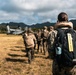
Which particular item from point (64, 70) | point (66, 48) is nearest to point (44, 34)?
point (64, 70)

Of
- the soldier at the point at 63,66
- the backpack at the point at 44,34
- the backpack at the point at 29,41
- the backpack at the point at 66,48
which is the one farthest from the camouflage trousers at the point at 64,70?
the backpack at the point at 44,34

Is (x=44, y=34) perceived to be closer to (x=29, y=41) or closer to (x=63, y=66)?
(x=29, y=41)

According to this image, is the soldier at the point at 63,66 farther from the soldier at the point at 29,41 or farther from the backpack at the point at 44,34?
the backpack at the point at 44,34

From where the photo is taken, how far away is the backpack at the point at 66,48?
673 cm

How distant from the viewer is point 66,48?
6.75 metres

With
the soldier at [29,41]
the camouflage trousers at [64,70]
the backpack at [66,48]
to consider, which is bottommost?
the soldier at [29,41]

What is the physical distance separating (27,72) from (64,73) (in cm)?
814

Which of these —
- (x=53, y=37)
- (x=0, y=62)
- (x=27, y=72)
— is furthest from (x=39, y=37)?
(x=53, y=37)

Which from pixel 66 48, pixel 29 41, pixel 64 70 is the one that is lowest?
pixel 29 41

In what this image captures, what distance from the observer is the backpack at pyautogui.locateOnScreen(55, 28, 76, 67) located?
265 inches

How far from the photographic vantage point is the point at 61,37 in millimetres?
6832

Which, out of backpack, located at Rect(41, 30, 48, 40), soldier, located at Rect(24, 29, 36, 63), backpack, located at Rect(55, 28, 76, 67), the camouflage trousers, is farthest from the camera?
backpack, located at Rect(41, 30, 48, 40)

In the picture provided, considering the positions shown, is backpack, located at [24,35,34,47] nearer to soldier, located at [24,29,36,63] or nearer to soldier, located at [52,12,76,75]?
soldier, located at [24,29,36,63]

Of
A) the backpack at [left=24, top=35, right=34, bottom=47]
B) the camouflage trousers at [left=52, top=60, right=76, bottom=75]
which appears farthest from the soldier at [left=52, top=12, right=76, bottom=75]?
the backpack at [left=24, top=35, right=34, bottom=47]
